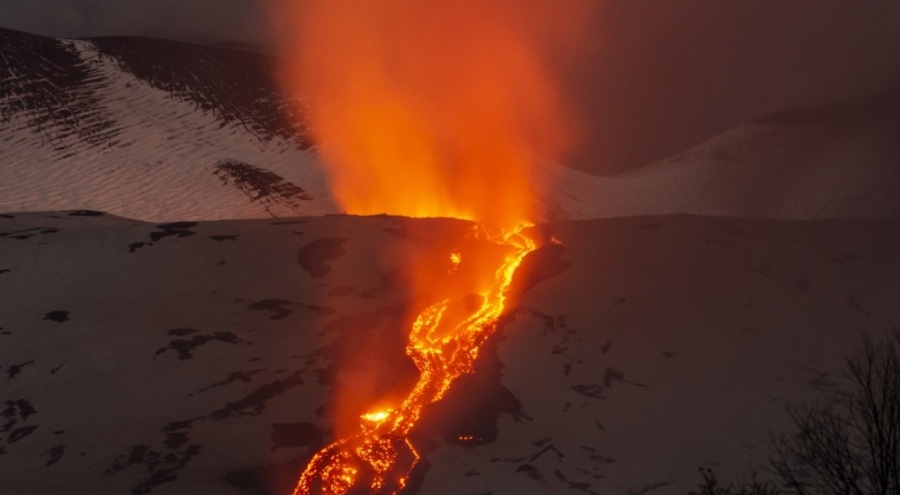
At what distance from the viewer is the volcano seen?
1534 cm

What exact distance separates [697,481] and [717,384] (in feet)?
13.0

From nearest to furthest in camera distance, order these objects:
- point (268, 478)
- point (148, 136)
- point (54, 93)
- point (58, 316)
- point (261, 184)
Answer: point (268, 478), point (58, 316), point (261, 184), point (148, 136), point (54, 93)

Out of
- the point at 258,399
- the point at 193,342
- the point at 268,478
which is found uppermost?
the point at 193,342

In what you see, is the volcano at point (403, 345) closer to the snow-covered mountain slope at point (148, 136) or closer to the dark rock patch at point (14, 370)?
the dark rock patch at point (14, 370)

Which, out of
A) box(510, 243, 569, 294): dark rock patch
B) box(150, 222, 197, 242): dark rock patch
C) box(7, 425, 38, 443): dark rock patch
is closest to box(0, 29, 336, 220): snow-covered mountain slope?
box(150, 222, 197, 242): dark rock patch

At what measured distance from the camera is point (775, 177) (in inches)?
2516

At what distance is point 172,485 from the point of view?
14.4 metres

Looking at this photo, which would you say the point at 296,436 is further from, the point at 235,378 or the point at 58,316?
the point at 58,316

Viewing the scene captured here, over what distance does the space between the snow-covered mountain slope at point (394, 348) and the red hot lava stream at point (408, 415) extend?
1.16ft

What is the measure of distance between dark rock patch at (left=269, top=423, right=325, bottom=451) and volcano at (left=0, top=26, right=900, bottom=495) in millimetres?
39

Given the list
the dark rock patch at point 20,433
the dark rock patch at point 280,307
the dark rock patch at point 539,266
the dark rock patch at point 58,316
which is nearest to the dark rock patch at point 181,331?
the dark rock patch at point 280,307

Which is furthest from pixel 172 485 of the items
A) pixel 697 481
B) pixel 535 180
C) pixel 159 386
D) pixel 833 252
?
pixel 535 180

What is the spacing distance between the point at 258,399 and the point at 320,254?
748 cm

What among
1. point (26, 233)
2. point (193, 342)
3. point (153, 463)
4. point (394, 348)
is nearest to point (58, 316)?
point (193, 342)
